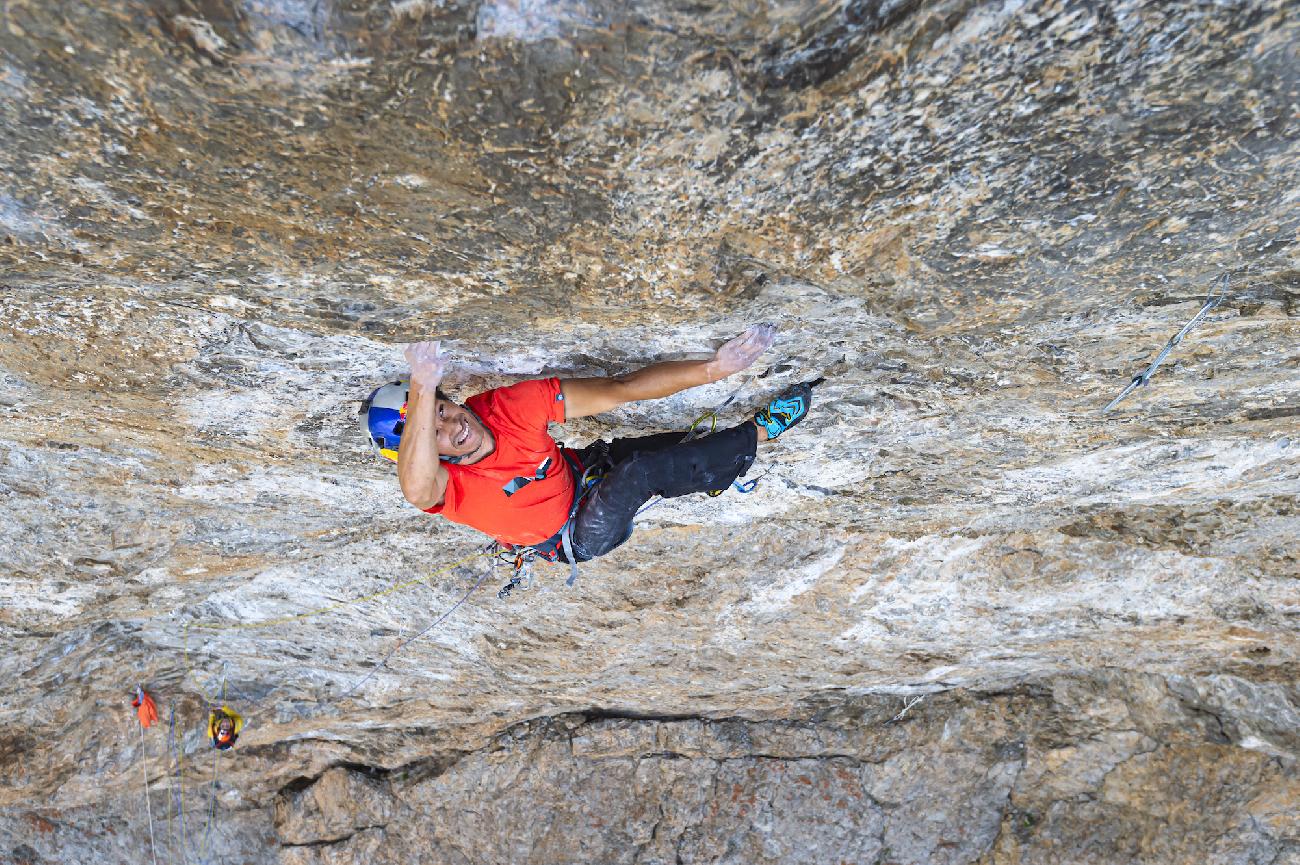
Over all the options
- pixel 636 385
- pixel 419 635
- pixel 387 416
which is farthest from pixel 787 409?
pixel 419 635

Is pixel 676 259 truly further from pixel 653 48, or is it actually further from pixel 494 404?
pixel 494 404

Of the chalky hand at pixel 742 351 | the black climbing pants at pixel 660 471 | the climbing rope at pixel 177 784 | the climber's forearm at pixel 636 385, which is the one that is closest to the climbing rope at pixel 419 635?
the climbing rope at pixel 177 784

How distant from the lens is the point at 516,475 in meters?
3.63

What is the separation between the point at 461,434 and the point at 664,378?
2.68 ft

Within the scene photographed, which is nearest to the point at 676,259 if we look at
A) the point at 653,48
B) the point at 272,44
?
the point at 653,48

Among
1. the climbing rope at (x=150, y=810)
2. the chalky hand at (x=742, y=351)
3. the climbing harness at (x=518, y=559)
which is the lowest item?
the climbing rope at (x=150, y=810)

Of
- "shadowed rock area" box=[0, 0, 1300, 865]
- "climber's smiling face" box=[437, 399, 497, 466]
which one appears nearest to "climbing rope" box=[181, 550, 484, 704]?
"shadowed rock area" box=[0, 0, 1300, 865]

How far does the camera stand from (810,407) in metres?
3.62

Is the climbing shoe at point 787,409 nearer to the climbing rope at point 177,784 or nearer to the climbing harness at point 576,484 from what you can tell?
the climbing harness at point 576,484

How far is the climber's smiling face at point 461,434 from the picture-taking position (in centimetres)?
323

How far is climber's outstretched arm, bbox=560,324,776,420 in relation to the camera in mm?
3031

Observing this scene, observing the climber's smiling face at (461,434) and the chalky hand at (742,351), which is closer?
the chalky hand at (742,351)

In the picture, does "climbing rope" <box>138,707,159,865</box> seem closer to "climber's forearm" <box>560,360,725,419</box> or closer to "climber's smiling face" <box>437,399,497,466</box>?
"climber's smiling face" <box>437,399,497,466</box>

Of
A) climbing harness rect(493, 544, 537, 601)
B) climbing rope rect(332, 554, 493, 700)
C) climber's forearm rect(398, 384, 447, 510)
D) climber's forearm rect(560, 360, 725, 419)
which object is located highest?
climber's forearm rect(560, 360, 725, 419)
